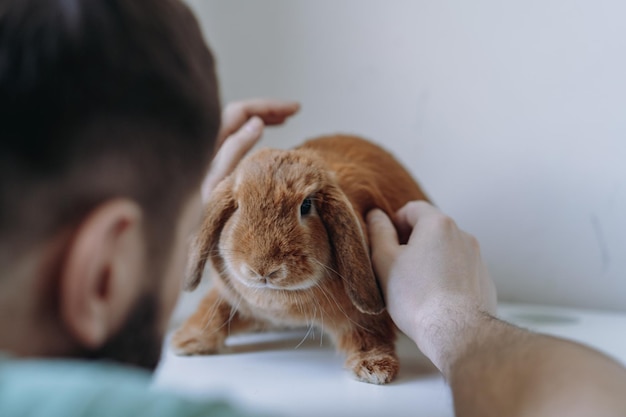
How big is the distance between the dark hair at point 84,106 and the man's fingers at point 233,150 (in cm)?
49

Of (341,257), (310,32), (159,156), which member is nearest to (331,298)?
(341,257)

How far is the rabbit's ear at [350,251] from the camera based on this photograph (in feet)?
2.57

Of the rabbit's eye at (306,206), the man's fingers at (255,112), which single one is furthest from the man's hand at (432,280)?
the man's fingers at (255,112)

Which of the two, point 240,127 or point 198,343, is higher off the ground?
point 240,127

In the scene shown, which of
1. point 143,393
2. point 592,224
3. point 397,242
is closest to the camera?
point 143,393

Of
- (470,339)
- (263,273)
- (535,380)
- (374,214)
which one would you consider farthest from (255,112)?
(535,380)

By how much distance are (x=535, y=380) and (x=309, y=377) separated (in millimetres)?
371

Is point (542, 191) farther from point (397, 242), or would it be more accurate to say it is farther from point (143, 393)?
point (143, 393)

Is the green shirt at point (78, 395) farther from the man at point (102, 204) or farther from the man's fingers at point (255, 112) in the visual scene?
the man's fingers at point (255, 112)

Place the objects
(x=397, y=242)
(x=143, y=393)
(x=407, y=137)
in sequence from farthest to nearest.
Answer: (x=407, y=137), (x=397, y=242), (x=143, y=393)

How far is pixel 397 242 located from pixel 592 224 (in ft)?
1.64

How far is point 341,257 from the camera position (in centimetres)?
79

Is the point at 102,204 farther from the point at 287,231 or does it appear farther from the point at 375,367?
the point at 375,367

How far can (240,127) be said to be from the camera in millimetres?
1113
